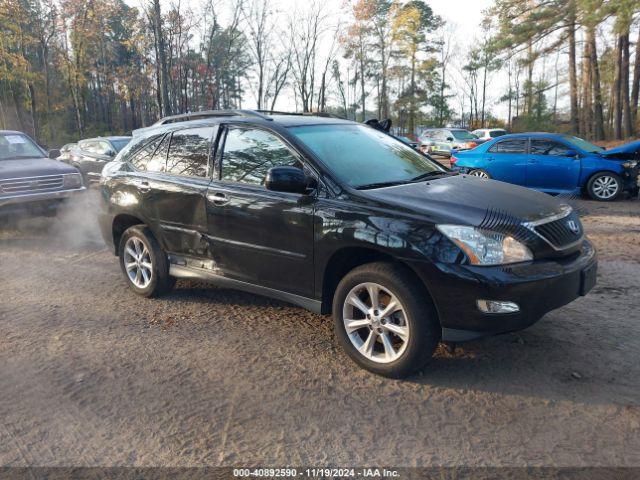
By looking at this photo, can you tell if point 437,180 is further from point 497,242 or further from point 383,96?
point 383,96

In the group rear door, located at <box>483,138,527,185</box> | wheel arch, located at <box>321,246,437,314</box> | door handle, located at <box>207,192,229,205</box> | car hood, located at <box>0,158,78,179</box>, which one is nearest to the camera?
wheel arch, located at <box>321,246,437,314</box>

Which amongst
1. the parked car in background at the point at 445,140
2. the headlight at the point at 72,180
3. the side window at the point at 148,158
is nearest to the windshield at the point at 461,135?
the parked car in background at the point at 445,140

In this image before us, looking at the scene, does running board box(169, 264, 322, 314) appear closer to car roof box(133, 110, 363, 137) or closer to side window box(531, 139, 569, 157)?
car roof box(133, 110, 363, 137)

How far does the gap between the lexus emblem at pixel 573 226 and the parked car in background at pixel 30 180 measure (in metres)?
8.23

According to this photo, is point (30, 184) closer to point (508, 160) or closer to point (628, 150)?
point (508, 160)

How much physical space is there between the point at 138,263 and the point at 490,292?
12.0 feet

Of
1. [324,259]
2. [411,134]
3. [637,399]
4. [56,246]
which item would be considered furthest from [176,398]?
[411,134]

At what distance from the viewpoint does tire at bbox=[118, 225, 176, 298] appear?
16.5ft

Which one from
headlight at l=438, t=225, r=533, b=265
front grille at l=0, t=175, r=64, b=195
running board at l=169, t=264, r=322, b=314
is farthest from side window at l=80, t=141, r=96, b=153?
headlight at l=438, t=225, r=533, b=265

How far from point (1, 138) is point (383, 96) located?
43254mm

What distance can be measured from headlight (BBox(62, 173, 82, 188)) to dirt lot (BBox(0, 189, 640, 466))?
4.59 metres

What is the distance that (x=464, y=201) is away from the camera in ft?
11.4

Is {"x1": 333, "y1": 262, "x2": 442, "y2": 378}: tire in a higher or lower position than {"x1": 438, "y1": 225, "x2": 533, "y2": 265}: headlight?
lower

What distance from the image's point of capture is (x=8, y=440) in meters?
2.83
